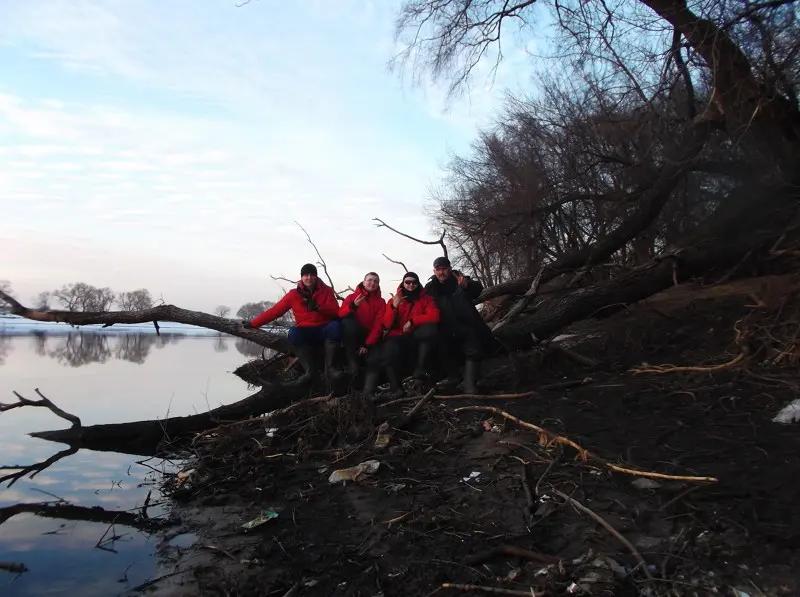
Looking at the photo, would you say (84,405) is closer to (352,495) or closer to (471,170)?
(352,495)

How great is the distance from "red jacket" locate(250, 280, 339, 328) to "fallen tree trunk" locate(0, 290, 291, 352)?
61 centimetres

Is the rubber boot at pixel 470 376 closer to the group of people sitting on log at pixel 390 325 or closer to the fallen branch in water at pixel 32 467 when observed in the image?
the group of people sitting on log at pixel 390 325

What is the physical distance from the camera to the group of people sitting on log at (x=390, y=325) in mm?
7117

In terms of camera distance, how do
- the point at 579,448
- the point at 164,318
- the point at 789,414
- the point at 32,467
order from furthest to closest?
the point at 164,318, the point at 32,467, the point at 789,414, the point at 579,448

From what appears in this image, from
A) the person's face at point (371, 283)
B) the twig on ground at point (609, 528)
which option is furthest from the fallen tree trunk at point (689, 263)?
the twig on ground at point (609, 528)

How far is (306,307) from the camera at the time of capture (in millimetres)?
7305

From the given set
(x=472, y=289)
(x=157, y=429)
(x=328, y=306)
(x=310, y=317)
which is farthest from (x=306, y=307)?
(x=157, y=429)

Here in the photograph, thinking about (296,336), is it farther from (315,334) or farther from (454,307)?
(454,307)

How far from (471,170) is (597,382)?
544 inches

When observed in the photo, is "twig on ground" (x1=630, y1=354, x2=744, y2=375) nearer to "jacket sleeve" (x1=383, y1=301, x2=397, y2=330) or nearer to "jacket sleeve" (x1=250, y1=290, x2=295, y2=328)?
"jacket sleeve" (x1=383, y1=301, x2=397, y2=330)

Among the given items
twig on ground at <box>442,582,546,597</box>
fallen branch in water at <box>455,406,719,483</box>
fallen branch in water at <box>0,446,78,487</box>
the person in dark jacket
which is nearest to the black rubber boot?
the person in dark jacket

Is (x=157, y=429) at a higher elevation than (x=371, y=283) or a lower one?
lower

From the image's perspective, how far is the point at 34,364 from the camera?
1692cm

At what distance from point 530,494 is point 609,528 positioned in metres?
0.72
